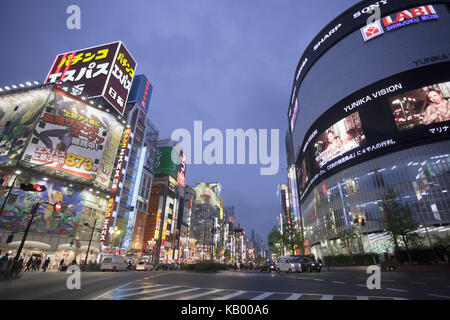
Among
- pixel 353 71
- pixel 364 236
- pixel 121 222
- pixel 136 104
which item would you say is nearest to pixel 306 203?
pixel 364 236

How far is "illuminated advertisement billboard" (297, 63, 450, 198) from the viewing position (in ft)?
133

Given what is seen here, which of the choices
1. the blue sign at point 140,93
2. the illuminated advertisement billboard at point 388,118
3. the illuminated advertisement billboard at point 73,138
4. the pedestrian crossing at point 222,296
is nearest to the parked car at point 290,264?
the pedestrian crossing at point 222,296

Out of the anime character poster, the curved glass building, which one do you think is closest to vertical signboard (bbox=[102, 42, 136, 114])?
the anime character poster

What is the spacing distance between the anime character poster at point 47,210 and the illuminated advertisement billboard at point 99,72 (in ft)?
64.9

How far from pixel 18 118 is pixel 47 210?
56.8 ft

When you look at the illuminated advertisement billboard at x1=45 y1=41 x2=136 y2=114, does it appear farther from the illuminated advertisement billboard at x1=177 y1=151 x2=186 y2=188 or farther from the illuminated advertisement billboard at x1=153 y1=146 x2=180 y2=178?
the illuminated advertisement billboard at x1=177 y1=151 x2=186 y2=188

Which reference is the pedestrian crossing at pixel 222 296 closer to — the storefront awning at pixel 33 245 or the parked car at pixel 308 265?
the parked car at pixel 308 265

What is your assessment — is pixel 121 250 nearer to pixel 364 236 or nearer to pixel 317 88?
pixel 364 236

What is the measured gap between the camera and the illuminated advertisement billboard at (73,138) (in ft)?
124

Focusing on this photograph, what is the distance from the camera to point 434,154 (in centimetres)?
3934

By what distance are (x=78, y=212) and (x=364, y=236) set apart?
2164 inches

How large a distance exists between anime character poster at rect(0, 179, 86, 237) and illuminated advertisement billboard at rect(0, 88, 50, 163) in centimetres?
600

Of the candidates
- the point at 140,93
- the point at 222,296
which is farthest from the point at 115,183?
the point at 222,296
